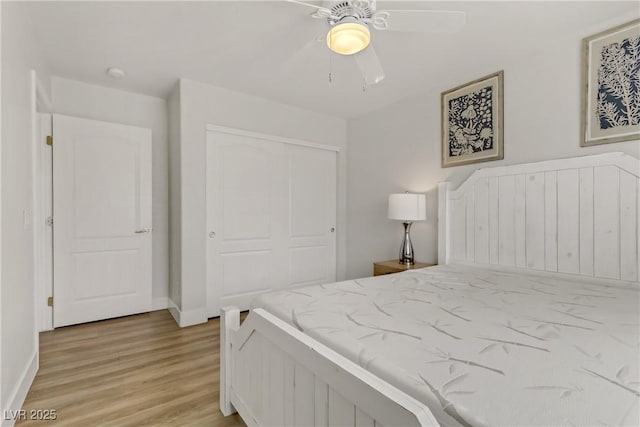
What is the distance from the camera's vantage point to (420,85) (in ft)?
10.2

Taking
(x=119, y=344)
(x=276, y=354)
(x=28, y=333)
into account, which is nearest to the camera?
(x=276, y=354)

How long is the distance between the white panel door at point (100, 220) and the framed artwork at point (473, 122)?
3012mm

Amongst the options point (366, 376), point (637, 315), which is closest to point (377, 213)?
point (637, 315)

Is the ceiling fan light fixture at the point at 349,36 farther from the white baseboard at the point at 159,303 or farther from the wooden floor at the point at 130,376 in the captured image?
the white baseboard at the point at 159,303

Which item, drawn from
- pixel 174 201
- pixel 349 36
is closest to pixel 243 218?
pixel 174 201

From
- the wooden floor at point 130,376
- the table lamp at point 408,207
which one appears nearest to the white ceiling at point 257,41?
the table lamp at point 408,207

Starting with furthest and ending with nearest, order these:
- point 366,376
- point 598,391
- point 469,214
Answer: point 469,214 → point 366,376 → point 598,391

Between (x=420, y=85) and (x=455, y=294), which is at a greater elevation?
(x=420, y=85)

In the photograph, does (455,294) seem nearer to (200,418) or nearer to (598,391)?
(598,391)

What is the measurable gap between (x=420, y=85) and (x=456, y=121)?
51 cm

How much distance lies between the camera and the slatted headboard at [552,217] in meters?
1.96

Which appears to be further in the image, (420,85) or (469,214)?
(420,85)

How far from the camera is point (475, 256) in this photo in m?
2.67

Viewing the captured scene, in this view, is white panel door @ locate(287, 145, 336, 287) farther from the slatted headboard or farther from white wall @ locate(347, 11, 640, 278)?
the slatted headboard
